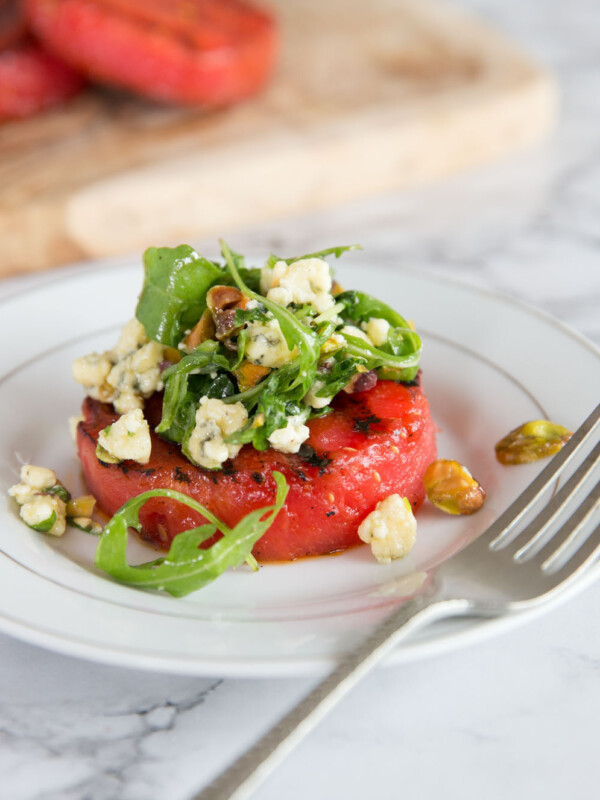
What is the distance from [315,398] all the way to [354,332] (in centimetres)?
25

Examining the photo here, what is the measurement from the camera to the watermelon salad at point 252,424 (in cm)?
247

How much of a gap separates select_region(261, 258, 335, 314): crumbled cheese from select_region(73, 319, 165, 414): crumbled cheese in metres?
0.39

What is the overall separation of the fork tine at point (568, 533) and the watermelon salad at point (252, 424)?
378 millimetres

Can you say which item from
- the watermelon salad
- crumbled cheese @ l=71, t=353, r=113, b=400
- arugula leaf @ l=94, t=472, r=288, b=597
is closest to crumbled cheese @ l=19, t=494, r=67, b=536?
the watermelon salad

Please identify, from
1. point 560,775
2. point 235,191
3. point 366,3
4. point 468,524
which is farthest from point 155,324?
point 366,3

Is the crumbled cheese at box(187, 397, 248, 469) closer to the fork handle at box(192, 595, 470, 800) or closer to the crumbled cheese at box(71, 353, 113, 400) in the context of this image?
the crumbled cheese at box(71, 353, 113, 400)

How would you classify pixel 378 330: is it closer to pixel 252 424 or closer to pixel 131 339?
pixel 252 424

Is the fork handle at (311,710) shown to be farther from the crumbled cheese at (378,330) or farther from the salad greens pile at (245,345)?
the crumbled cheese at (378,330)

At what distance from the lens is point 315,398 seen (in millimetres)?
2547

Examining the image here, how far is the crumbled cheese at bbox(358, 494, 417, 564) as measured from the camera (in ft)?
8.14

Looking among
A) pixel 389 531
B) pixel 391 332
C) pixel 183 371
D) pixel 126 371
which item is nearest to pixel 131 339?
pixel 126 371

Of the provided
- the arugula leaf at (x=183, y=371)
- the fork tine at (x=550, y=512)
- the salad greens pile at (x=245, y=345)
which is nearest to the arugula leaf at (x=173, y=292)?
the salad greens pile at (x=245, y=345)

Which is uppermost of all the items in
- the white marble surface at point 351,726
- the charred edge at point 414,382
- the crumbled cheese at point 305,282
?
the crumbled cheese at point 305,282

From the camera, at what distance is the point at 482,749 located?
2.03 m
